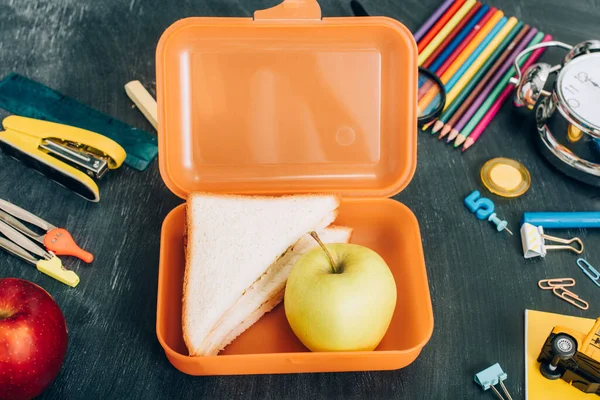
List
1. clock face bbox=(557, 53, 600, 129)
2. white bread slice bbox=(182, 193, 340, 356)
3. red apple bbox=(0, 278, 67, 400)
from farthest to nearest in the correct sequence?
clock face bbox=(557, 53, 600, 129)
white bread slice bbox=(182, 193, 340, 356)
red apple bbox=(0, 278, 67, 400)

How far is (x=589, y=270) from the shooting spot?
3.01 ft

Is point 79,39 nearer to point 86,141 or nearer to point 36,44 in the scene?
point 36,44

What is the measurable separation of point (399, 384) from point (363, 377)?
0.15 ft

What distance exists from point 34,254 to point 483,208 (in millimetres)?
641

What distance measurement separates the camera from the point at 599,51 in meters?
0.99

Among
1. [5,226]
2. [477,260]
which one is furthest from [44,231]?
[477,260]

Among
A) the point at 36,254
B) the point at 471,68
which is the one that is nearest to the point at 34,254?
the point at 36,254

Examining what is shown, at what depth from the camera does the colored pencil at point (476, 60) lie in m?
1.06

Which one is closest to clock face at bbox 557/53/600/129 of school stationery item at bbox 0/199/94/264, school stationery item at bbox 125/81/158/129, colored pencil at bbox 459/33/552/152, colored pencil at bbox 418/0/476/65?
colored pencil at bbox 459/33/552/152

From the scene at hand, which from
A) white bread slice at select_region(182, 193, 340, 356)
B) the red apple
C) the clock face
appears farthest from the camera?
the clock face

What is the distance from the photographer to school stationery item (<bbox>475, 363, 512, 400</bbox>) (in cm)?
81

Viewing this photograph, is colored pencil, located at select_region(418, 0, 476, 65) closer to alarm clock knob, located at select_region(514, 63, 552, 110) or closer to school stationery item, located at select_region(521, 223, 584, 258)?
alarm clock knob, located at select_region(514, 63, 552, 110)

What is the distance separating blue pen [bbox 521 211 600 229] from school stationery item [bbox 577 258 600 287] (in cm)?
5

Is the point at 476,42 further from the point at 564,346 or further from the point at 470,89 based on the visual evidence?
the point at 564,346
